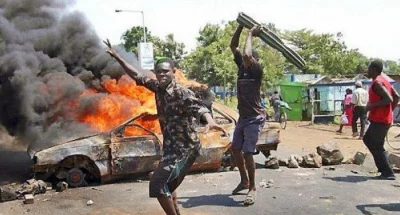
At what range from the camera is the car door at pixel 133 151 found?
828 cm

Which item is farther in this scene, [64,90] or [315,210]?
[64,90]

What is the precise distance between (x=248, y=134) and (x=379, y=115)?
8.38ft

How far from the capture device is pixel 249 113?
6473mm

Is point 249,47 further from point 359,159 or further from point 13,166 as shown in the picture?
point 13,166

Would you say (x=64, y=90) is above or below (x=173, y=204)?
above

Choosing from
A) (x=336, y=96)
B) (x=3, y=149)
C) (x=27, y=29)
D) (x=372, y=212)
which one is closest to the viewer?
(x=372, y=212)

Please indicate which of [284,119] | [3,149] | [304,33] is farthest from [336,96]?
[304,33]

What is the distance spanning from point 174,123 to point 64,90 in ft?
19.9

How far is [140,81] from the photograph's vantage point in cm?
508

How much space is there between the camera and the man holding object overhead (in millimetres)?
6332

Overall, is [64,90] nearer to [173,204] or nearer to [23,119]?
[23,119]

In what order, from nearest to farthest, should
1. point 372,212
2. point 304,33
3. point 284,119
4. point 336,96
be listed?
point 372,212 → point 284,119 → point 336,96 → point 304,33

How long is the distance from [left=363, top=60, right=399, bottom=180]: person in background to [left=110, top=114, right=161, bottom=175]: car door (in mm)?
3525

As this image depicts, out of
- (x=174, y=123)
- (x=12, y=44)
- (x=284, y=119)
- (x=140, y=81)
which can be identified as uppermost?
(x=12, y=44)
